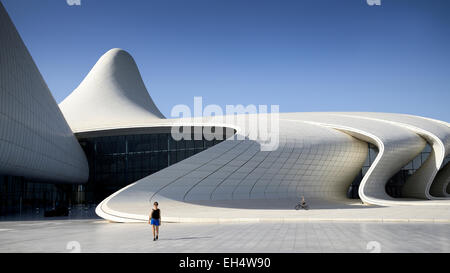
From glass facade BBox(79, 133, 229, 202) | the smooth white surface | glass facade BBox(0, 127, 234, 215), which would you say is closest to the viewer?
the smooth white surface

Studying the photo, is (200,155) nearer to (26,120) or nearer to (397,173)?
(26,120)

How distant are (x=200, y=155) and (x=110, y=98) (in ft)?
63.4

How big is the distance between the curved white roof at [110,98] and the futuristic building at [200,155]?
0.55 ft

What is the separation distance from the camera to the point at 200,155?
22250mm

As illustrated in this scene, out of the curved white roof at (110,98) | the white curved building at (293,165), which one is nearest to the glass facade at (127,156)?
the white curved building at (293,165)

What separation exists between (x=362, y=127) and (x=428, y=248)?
2060 centimetres

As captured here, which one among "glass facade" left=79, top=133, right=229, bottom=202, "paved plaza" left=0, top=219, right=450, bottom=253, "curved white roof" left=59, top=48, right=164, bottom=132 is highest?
"curved white roof" left=59, top=48, right=164, bottom=132

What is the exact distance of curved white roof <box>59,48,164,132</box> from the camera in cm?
3528

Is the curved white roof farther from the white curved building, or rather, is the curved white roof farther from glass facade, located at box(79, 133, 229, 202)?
glass facade, located at box(79, 133, 229, 202)

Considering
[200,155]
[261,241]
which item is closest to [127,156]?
[200,155]

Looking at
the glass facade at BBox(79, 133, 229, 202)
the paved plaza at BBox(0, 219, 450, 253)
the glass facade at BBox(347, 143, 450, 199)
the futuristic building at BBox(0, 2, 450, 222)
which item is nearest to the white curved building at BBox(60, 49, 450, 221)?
the futuristic building at BBox(0, 2, 450, 222)

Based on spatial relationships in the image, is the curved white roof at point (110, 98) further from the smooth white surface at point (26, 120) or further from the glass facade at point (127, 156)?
the smooth white surface at point (26, 120)

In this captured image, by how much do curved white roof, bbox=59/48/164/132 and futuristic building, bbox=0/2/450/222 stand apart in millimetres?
168
